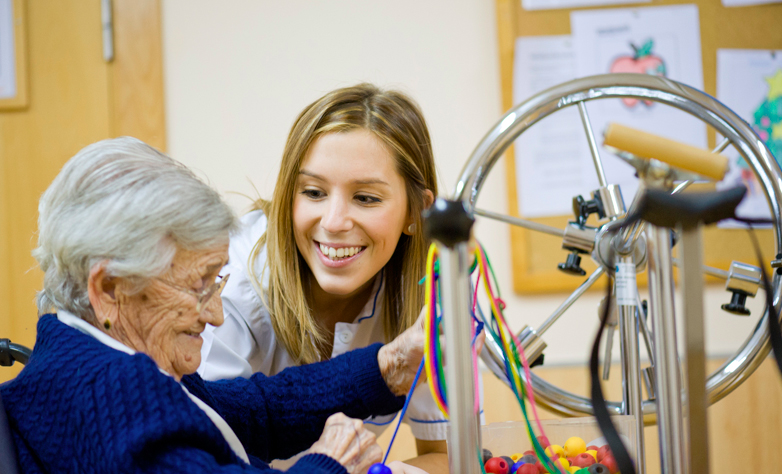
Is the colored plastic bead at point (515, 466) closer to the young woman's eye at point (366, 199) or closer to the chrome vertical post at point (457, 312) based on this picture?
the chrome vertical post at point (457, 312)

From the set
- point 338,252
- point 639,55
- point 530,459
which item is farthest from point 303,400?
point 639,55

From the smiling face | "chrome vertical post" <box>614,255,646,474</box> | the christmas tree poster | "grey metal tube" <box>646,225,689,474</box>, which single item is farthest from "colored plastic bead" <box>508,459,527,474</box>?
the christmas tree poster

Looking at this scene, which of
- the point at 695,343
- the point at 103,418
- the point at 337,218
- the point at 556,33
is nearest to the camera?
the point at 695,343

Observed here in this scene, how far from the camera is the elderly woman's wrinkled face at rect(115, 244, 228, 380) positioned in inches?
25.7

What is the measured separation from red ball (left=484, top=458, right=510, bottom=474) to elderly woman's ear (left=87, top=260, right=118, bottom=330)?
44cm

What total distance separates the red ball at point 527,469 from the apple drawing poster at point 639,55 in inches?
47.9

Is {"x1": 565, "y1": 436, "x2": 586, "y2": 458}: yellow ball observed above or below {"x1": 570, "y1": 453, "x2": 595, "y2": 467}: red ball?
above

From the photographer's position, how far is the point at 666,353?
0.46 m

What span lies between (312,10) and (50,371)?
4.66 ft

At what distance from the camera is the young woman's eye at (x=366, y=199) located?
1057 mm

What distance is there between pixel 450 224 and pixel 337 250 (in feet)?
2.10

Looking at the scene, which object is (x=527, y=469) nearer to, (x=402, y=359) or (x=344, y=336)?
(x=402, y=359)

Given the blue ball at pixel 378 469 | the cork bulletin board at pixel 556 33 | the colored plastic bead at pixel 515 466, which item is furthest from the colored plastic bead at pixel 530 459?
the cork bulletin board at pixel 556 33

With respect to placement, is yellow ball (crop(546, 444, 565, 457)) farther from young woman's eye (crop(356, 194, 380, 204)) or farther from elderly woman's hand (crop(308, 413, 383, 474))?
young woman's eye (crop(356, 194, 380, 204))
